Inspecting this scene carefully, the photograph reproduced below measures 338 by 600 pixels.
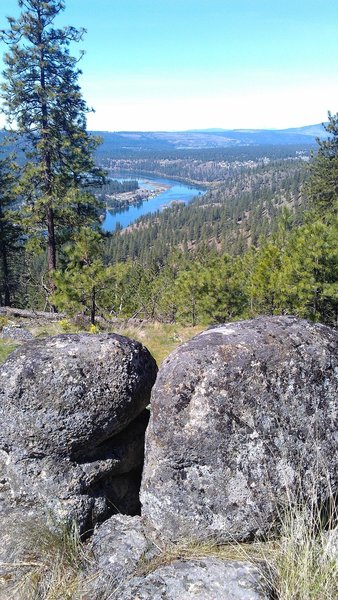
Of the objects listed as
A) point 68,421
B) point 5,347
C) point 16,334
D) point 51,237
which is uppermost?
point 51,237

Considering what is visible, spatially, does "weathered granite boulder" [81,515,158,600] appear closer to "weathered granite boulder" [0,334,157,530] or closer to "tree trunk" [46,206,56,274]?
"weathered granite boulder" [0,334,157,530]

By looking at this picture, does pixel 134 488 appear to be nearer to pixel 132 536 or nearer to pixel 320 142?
pixel 132 536

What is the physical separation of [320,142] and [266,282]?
A: 2384cm

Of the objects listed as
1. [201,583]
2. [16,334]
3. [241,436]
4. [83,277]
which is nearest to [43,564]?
[201,583]

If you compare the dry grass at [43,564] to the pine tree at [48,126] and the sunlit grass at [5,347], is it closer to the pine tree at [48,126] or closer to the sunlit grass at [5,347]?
the sunlit grass at [5,347]

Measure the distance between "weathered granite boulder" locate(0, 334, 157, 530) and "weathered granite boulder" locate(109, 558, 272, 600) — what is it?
1192 millimetres

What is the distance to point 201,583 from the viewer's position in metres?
3.52

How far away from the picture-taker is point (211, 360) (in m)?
4.32

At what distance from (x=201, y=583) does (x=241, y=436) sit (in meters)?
1.32

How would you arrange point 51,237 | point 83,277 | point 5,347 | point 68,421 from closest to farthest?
point 68,421 → point 5,347 → point 83,277 → point 51,237

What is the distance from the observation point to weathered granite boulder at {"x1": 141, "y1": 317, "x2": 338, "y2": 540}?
4113 millimetres

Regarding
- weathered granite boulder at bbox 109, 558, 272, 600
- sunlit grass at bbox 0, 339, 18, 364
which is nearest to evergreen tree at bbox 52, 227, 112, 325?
sunlit grass at bbox 0, 339, 18, 364

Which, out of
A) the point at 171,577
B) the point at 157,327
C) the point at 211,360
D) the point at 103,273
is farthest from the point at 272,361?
the point at 157,327

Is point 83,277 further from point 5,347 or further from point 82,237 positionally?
point 5,347
